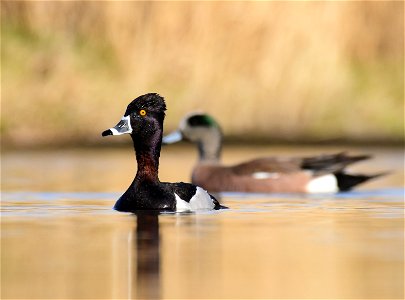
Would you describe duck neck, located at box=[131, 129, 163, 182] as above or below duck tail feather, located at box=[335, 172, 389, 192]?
below

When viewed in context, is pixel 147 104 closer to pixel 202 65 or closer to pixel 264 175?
pixel 264 175

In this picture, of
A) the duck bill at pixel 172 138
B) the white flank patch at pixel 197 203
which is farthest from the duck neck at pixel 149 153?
the duck bill at pixel 172 138

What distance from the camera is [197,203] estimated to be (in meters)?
12.7

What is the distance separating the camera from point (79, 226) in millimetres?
11328

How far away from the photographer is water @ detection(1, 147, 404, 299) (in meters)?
7.90

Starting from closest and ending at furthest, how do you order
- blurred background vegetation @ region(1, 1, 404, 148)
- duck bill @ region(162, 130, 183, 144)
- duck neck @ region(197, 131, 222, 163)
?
duck bill @ region(162, 130, 183, 144) < duck neck @ region(197, 131, 222, 163) < blurred background vegetation @ region(1, 1, 404, 148)

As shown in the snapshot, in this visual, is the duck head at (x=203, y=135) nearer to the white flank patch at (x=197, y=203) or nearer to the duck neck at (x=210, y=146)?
the duck neck at (x=210, y=146)

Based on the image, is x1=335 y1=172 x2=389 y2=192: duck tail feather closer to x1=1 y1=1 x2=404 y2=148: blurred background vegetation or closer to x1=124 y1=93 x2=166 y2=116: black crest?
x1=124 y1=93 x2=166 y2=116: black crest

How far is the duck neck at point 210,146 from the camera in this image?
1778 cm

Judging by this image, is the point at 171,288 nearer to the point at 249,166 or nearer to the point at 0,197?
the point at 0,197

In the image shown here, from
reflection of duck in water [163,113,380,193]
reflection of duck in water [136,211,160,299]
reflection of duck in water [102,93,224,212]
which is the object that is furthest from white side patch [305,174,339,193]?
reflection of duck in water [136,211,160,299]

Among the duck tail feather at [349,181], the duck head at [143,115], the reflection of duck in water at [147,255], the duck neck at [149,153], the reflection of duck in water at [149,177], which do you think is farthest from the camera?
the duck tail feather at [349,181]

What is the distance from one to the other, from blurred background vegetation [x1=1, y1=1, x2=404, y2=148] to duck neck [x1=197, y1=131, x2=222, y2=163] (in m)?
4.68

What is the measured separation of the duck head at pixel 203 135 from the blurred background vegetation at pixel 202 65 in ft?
15.0
